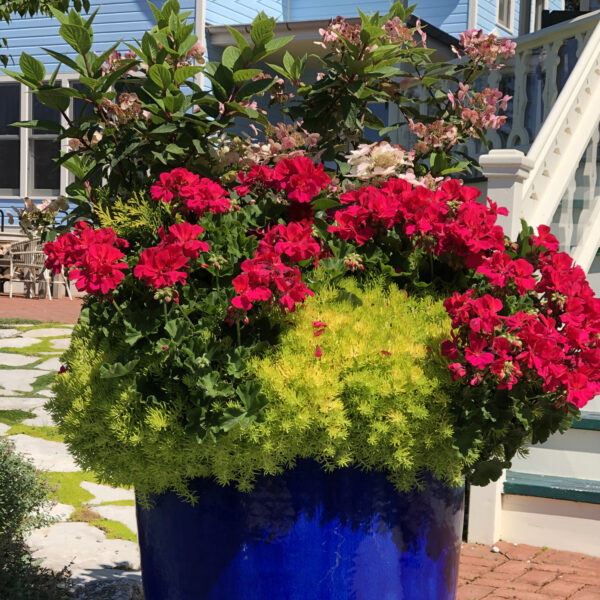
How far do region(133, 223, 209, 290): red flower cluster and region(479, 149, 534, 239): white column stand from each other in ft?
7.04

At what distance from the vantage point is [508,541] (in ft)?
14.9

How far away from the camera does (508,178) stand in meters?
4.14

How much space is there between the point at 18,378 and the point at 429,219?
19.5 feet

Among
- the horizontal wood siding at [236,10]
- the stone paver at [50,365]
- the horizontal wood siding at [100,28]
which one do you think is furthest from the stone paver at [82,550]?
the horizontal wood siding at [100,28]

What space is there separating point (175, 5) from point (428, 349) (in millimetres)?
1337

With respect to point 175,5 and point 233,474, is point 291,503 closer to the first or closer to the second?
point 233,474

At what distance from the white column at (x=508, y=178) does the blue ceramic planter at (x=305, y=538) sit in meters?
2.08

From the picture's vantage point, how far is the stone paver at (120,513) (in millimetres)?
4411

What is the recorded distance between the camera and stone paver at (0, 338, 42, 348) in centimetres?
909

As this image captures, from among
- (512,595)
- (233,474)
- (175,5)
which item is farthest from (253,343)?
(512,595)

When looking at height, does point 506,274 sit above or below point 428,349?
above

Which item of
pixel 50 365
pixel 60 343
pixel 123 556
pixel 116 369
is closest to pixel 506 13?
pixel 60 343

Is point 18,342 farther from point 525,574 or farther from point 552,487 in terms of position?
point 525,574

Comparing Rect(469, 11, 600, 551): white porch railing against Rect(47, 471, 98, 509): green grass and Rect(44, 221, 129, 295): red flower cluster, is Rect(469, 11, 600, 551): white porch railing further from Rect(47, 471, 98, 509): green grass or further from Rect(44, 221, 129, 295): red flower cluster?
Rect(44, 221, 129, 295): red flower cluster
